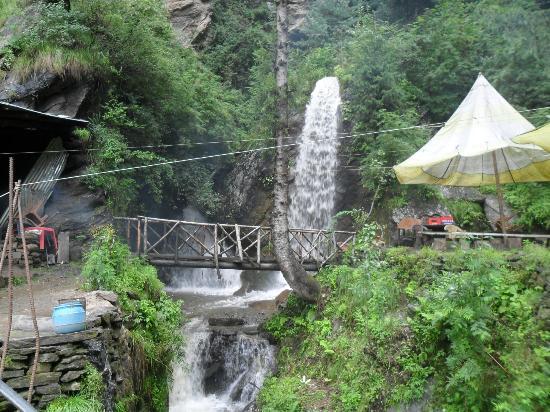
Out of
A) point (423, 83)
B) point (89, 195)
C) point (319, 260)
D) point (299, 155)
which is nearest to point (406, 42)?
point (423, 83)

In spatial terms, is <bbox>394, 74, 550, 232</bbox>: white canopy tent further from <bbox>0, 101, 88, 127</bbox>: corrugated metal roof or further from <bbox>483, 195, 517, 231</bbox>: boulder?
<bbox>0, 101, 88, 127</bbox>: corrugated metal roof

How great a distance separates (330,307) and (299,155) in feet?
24.8

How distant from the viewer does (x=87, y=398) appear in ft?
15.0

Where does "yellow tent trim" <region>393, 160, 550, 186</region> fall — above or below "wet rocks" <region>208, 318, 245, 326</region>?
above

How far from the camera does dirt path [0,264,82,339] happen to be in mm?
5184

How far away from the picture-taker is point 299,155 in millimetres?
15508

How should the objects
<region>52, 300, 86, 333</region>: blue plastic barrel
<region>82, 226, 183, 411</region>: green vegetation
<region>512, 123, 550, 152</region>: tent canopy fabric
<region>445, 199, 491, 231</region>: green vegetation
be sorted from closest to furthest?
1. <region>52, 300, 86, 333</region>: blue plastic barrel
2. <region>512, 123, 550, 152</region>: tent canopy fabric
3. <region>82, 226, 183, 411</region>: green vegetation
4. <region>445, 199, 491, 231</region>: green vegetation

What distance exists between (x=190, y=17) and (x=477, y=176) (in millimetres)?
15345

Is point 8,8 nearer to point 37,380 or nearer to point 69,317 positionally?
point 69,317

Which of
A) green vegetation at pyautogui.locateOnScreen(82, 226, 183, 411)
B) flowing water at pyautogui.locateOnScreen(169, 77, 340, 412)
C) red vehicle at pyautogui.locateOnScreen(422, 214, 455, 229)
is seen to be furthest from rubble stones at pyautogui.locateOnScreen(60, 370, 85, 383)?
red vehicle at pyautogui.locateOnScreen(422, 214, 455, 229)

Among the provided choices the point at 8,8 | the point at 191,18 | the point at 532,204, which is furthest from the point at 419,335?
the point at 191,18

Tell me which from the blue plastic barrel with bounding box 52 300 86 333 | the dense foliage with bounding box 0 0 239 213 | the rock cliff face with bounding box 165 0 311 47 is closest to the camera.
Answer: the blue plastic barrel with bounding box 52 300 86 333

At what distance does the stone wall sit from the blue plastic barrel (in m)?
0.07

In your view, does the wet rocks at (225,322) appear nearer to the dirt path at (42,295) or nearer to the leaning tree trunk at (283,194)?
the leaning tree trunk at (283,194)
